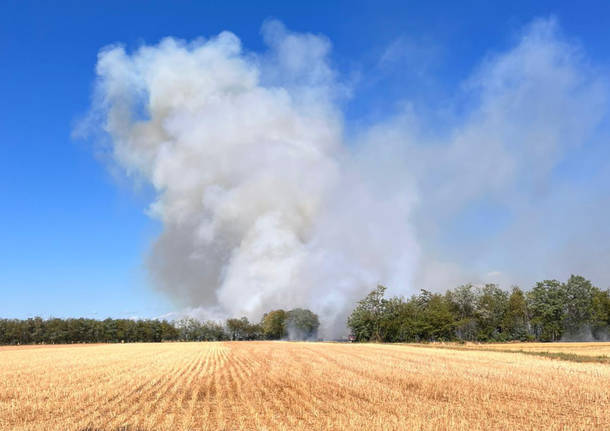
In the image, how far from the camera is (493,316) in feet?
416

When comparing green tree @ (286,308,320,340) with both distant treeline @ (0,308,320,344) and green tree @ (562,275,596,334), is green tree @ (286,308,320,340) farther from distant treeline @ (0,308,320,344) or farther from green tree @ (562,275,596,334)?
green tree @ (562,275,596,334)

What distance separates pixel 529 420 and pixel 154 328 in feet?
638

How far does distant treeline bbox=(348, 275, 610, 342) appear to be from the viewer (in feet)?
410

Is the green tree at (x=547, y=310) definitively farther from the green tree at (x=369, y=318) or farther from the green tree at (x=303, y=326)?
the green tree at (x=303, y=326)

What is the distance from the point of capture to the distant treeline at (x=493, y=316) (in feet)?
410

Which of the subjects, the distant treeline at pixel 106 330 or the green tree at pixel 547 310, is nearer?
the green tree at pixel 547 310

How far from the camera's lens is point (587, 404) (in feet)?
60.0

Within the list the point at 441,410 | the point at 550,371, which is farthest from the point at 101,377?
the point at 550,371

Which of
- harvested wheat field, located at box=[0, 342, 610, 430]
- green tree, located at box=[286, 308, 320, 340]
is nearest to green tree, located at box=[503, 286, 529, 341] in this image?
green tree, located at box=[286, 308, 320, 340]

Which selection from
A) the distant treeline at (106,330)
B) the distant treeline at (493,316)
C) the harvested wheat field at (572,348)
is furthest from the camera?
the distant treeline at (106,330)

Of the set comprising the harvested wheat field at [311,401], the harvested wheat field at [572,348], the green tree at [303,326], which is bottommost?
the harvested wheat field at [572,348]

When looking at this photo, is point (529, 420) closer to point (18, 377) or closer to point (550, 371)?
point (550, 371)

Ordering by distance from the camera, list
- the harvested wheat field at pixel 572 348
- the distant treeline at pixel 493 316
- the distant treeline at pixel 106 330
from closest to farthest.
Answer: the harvested wheat field at pixel 572 348, the distant treeline at pixel 493 316, the distant treeline at pixel 106 330

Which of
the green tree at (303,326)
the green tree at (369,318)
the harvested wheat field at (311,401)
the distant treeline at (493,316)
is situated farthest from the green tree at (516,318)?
the harvested wheat field at (311,401)
